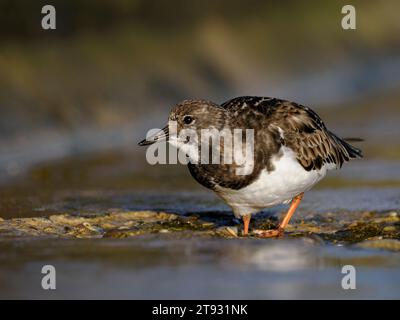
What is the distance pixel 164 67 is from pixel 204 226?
→ 17.0 ft

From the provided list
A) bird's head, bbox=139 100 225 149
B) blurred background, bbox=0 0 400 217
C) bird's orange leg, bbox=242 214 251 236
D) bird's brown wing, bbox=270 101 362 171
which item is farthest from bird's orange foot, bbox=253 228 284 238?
blurred background, bbox=0 0 400 217

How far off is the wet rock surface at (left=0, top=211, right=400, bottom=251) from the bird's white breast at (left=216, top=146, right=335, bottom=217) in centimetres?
20

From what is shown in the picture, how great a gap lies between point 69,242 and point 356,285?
5.16 feet

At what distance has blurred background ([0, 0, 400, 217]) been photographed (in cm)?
767

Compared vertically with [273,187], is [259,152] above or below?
above

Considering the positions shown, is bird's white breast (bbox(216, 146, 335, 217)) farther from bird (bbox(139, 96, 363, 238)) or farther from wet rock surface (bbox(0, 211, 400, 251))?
wet rock surface (bbox(0, 211, 400, 251))

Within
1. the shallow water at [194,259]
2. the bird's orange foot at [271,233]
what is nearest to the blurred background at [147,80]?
the shallow water at [194,259]

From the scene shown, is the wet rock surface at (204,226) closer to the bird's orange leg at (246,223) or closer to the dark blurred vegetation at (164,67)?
the bird's orange leg at (246,223)

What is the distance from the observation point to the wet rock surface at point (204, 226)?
518cm

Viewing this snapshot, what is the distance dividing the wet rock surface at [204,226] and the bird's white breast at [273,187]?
197mm

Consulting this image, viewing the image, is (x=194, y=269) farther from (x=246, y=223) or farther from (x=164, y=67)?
(x=164, y=67)

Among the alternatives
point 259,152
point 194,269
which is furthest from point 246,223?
point 194,269

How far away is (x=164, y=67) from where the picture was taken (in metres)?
10.7
